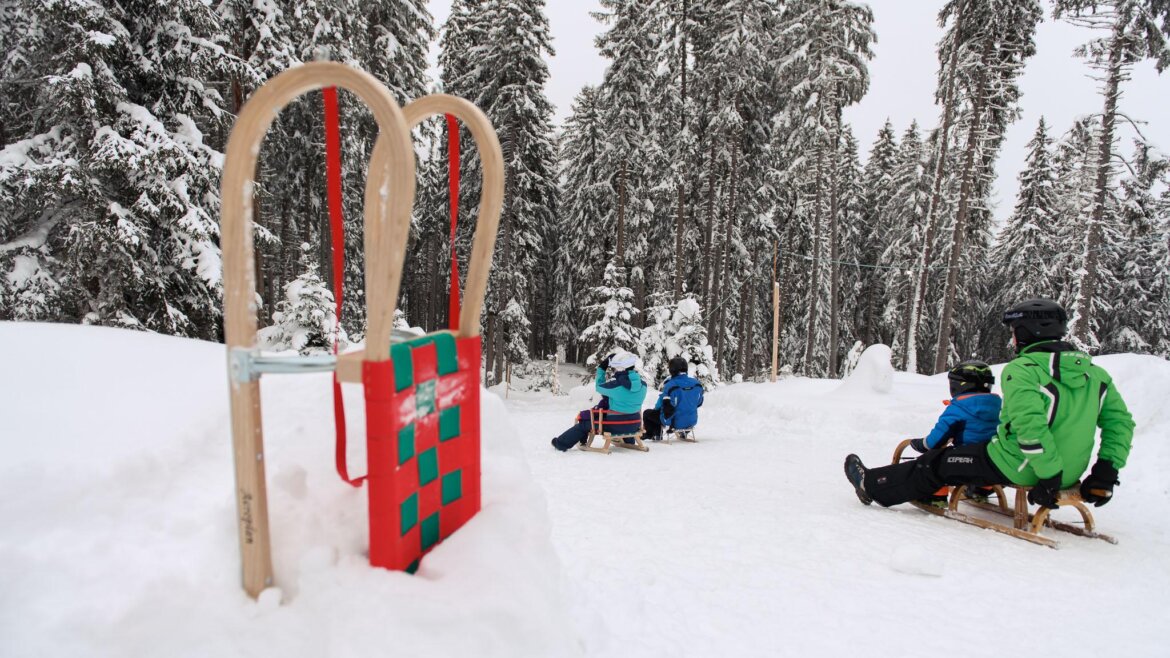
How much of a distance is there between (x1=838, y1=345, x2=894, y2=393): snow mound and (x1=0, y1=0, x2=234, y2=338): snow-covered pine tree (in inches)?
517

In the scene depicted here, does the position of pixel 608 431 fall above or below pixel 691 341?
below

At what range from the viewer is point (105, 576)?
6.14 ft

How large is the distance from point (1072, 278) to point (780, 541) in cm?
3138

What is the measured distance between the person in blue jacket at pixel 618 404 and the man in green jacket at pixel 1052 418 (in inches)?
201

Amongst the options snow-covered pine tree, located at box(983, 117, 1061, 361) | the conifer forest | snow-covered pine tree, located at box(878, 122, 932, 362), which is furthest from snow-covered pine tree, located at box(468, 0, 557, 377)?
snow-covered pine tree, located at box(983, 117, 1061, 361)

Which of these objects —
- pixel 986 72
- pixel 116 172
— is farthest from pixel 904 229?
pixel 116 172

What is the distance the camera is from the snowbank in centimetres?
182

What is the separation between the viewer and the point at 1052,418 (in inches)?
177

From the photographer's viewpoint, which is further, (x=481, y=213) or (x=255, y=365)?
(x=481, y=213)

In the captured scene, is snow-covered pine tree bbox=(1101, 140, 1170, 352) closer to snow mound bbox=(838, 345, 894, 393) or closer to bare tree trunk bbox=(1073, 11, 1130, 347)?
bare tree trunk bbox=(1073, 11, 1130, 347)

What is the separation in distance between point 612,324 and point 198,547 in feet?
59.7

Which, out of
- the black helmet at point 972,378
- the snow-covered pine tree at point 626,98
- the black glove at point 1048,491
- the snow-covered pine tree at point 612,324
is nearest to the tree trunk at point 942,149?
the snow-covered pine tree at point 626,98

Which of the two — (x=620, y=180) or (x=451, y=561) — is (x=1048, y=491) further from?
(x=620, y=180)

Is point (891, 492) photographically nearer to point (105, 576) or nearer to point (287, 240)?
point (105, 576)
